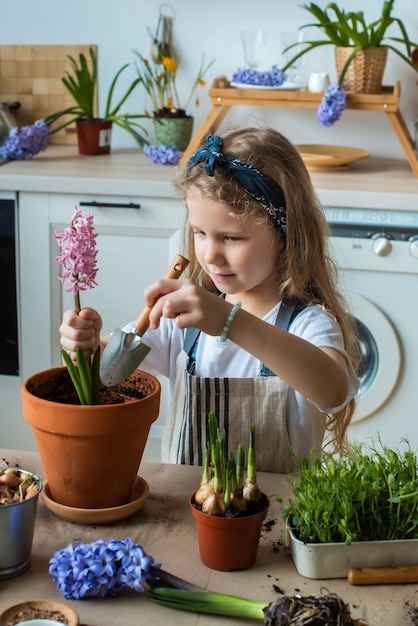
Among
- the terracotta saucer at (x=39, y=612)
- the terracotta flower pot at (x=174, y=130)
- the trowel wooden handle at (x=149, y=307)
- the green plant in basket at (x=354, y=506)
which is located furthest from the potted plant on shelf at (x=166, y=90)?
the terracotta saucer at (x=39, y=612)

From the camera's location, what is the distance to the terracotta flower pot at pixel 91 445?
1.09m

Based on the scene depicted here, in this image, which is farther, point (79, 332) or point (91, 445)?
point (79, 332)

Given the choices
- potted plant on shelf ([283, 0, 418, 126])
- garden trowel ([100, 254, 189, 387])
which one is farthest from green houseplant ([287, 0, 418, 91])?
garden trowel ([100, 254, 189, 387])

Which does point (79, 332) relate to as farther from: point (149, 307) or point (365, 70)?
point (365, 70)

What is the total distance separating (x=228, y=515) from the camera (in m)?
1.01

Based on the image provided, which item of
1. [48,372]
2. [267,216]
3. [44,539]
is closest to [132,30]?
[267,216]

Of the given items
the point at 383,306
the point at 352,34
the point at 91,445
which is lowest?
the point at 383,306

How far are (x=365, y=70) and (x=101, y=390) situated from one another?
73.4 inches

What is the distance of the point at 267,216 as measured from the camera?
1463 mm

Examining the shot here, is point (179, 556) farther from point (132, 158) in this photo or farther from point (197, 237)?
point (132, 158)

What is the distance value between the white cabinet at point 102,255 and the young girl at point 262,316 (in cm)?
112

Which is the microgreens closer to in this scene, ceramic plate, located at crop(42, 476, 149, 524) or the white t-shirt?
ceramic plate, located at crop(42, 476, 149, 524)

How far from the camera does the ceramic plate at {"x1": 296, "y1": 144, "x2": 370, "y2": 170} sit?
9.26 feet

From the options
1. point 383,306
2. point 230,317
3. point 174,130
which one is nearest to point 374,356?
point 383,306
